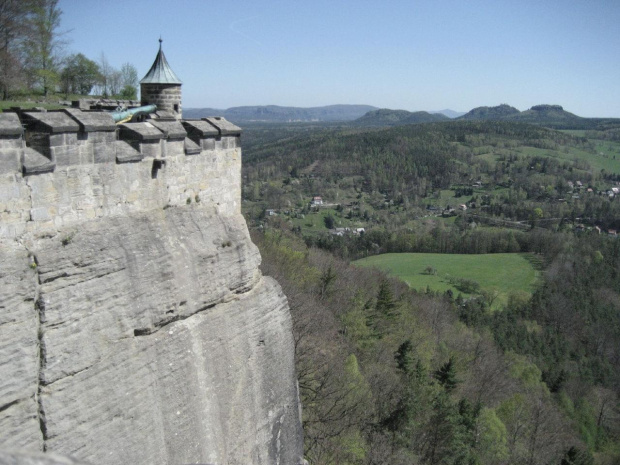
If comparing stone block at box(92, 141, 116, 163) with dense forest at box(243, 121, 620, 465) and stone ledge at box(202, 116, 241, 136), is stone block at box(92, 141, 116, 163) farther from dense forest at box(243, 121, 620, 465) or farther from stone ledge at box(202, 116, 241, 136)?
dense forest at box(243, 121, 620, 465)

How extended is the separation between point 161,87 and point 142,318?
6697 millimetres

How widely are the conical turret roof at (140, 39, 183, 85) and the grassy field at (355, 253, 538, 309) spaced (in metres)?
64.2

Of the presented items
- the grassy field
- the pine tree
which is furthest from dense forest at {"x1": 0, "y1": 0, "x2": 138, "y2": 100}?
the grassy field

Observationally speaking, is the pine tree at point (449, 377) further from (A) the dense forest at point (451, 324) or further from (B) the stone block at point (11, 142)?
(B) the stone block at point (11, 142)

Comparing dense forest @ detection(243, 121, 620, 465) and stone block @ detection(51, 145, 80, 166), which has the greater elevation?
stone block @ detection(51, 145, 80, 166)

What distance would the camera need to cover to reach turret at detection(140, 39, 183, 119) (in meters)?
12.9

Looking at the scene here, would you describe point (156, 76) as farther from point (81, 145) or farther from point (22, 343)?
point (22, 343)

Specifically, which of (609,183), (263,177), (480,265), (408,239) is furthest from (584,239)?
(263,177)

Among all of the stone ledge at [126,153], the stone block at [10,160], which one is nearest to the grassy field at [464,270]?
the stone ledge at [126,153]

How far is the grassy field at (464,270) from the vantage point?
79738 millimetres

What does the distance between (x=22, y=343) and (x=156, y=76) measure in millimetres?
8025

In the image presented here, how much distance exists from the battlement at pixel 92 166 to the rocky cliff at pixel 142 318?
0.03 m

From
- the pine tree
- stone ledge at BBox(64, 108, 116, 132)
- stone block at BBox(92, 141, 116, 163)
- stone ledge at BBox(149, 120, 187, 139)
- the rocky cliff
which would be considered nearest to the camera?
the rocky cliff

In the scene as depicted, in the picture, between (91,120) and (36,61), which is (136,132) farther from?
(36,61)
